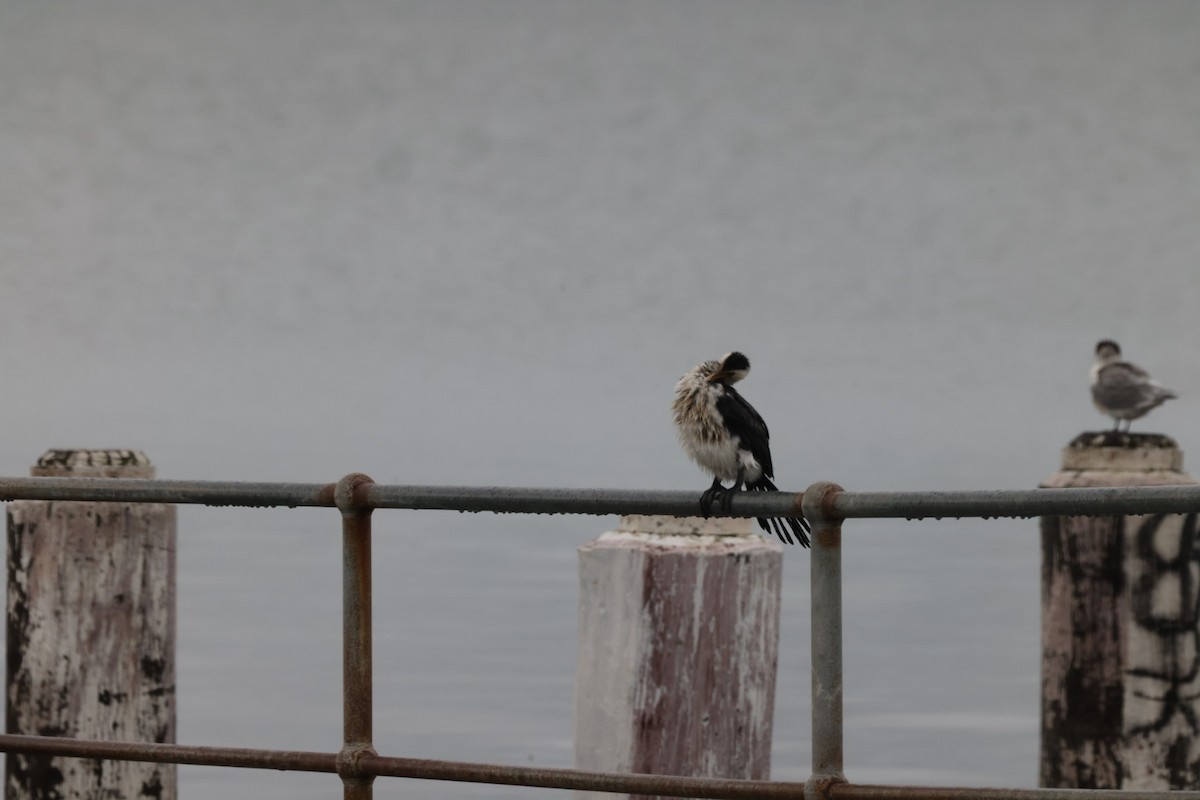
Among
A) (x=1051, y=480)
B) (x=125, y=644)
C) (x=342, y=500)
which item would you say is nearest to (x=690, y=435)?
(x=342, y=500)

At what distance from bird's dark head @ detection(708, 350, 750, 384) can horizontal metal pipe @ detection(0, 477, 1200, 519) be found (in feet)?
4.67

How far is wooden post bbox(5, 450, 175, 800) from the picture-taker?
19.7 ft

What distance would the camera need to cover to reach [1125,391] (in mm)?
13367

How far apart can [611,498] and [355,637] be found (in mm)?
663

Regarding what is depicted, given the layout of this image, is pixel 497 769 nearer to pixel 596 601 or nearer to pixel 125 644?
pixel 596 601

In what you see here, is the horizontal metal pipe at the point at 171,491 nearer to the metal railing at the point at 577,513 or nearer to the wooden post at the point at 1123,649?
the metal railing at the point at 577,513

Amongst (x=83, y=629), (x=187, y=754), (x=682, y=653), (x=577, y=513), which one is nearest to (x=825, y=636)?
(x=577, y=513)

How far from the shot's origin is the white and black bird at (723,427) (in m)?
4.84

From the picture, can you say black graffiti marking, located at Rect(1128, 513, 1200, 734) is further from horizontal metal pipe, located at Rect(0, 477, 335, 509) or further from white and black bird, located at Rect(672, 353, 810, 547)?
horizontal metal pipe, located at Rect(0, 477, 335, 509)

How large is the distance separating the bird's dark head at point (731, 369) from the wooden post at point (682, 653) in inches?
19.9

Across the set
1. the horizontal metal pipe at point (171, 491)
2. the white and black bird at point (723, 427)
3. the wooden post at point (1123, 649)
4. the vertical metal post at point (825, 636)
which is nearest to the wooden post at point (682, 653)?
the white and black bird at point (723, 427)

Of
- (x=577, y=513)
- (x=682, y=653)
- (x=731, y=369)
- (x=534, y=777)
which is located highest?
(x=731, y=369)

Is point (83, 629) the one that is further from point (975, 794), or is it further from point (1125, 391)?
point (1125, 391)

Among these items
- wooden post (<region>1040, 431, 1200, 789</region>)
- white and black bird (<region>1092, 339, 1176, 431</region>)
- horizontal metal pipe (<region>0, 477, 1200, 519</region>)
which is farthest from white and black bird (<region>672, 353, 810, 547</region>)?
white and black bird (<region>1092, 339, 1176, 431</region>)
